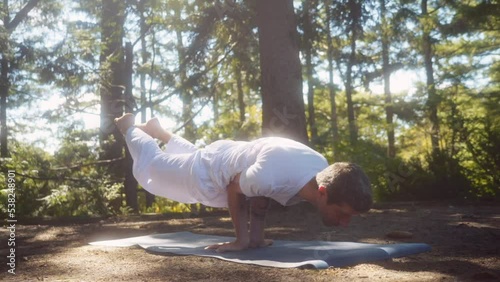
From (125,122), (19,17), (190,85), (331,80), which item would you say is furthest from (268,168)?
(331,80)

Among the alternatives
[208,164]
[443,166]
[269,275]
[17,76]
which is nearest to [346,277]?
[269,275]

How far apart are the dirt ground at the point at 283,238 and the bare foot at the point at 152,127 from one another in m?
1.03

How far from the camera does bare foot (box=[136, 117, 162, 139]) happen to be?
487 centimetres

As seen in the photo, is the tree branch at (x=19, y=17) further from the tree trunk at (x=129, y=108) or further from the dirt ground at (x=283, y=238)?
the dirt ground at (x=283, y=238)

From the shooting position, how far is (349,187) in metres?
3.07

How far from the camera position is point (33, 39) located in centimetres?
938

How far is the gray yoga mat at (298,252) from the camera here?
3.25 meters

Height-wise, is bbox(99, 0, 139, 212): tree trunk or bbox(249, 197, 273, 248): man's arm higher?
bbox(99, 0, 139, 212): tree trunk

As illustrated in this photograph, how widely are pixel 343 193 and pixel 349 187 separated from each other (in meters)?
0.05

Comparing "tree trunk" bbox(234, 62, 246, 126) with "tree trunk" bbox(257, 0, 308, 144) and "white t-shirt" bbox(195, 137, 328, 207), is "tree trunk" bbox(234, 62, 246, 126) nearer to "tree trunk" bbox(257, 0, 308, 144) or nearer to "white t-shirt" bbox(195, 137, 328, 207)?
"tree trunk" bbox(257, 0, 308, 144)

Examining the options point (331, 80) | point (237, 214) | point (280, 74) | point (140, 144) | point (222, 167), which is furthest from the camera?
point (331, 80)

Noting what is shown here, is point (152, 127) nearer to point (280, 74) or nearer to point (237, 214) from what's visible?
point (237, 214)

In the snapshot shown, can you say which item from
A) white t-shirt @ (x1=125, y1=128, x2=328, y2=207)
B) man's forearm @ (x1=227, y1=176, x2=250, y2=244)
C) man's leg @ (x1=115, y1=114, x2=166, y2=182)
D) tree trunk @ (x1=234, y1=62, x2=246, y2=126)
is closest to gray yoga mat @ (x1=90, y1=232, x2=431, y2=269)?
man's forearm @ (x1=227, y1=176, x2=250, y2=244)

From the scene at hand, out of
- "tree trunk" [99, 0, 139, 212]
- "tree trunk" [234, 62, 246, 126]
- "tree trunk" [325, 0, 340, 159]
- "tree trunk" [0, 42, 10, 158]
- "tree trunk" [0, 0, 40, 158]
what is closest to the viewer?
"tree trunk" [325, 0, 340, 159]
